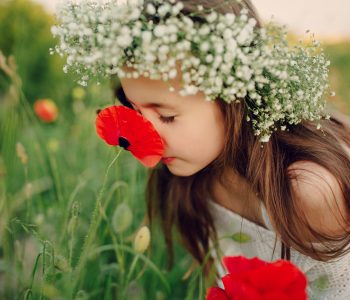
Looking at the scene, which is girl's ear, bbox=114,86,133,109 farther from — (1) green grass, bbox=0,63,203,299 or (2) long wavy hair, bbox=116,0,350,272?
(1) green grass, bbox=0,63,203,299

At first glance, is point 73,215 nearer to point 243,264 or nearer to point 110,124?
point 110,124

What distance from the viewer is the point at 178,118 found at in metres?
1.12

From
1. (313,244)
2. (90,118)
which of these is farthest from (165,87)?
(90,118)

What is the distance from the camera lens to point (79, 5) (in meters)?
1.02

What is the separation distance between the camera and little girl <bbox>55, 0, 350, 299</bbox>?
0.94 metres

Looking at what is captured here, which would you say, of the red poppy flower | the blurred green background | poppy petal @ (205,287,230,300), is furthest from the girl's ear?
poppy petal @ (205,287,230,300)

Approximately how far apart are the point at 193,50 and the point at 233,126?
272mm

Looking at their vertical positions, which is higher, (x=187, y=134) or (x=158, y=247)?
(x=187, y=134)

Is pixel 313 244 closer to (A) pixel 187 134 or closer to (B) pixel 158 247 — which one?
(A) pixel 187 134

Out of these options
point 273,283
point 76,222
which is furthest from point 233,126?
point 273,283

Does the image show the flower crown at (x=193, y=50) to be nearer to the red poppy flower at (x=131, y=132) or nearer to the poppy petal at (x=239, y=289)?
the red poppy flower at (x=131, y=132)

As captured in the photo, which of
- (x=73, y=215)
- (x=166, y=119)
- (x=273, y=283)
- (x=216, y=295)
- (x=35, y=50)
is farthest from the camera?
(x=35, y=50)

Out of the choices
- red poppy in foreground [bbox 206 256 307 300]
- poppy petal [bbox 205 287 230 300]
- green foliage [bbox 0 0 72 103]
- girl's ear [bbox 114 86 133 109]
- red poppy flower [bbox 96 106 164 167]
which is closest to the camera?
red poppy in foreground [bbox 206 256 307 300]

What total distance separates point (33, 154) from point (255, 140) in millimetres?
997
